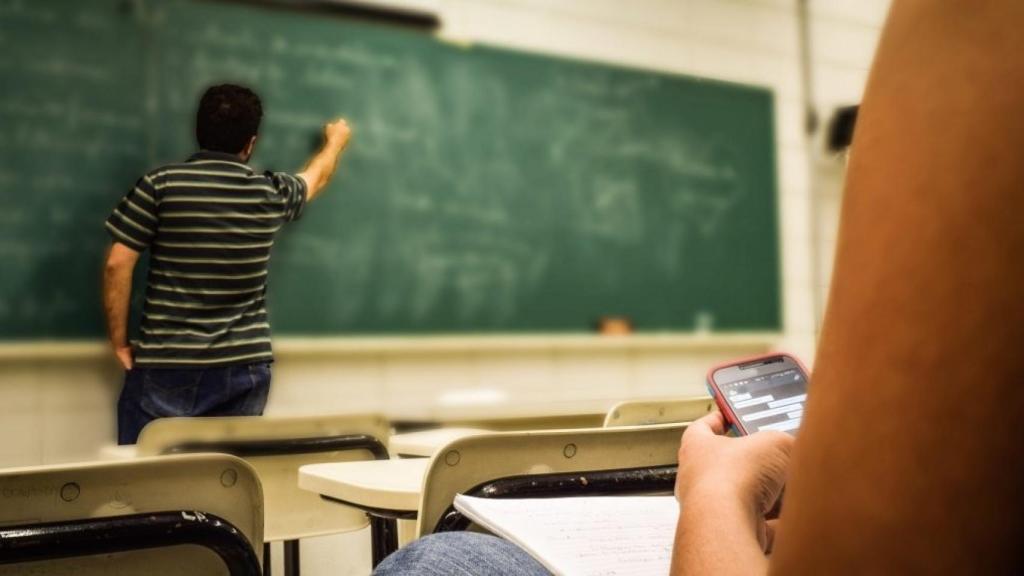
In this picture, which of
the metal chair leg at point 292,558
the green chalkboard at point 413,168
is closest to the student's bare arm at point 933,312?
the metal chair leg at point 292,558

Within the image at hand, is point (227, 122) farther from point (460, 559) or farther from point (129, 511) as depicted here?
point (460, 559)

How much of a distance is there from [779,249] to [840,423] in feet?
14.3

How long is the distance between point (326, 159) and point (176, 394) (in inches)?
39.3

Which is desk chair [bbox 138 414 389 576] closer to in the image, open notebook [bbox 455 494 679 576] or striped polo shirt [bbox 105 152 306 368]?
striped polo shirt [bbox 105 152 306 368]

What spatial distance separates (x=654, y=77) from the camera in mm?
4250

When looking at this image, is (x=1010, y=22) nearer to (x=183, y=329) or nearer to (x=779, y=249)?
(x=183, y=329)

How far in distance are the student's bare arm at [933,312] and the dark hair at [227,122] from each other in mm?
2786

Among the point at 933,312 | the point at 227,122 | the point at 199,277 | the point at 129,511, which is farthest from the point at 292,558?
the point at 933,312

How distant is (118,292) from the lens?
110 inches

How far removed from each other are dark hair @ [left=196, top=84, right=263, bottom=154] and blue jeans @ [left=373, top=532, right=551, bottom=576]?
2476 millimetres

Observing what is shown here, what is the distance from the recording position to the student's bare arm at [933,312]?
326 mm

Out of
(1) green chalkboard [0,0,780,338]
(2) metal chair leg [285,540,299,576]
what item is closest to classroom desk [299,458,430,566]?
(2) metal chair leg [285,540,299,576]

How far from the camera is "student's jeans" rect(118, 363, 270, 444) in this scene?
2785mm

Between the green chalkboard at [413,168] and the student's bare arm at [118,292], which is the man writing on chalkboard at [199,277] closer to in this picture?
the student's bare arm at [118,292]
